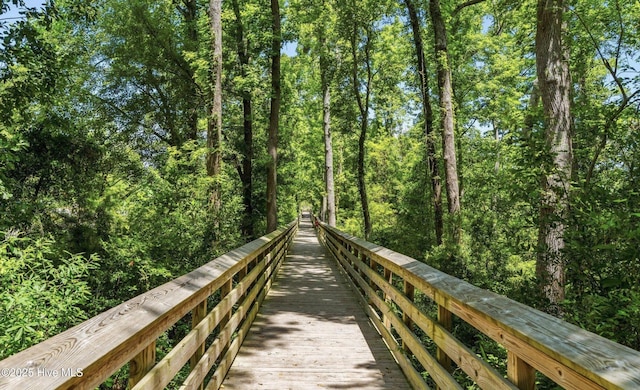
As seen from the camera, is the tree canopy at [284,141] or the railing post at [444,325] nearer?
the railing post at [444,325]

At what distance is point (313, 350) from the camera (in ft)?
14.1

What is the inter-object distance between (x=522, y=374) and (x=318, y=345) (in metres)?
2.93

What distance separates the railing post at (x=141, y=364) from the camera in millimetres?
1929

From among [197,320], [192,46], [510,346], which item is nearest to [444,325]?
[510,346]

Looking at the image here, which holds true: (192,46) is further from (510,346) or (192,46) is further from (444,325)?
(510,346)

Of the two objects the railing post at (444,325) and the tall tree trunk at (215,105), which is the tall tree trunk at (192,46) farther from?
the railing post at (444,325)

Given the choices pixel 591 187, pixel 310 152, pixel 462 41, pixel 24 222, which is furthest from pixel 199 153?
pixel 310 152

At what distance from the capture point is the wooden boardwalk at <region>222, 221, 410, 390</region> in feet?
11.5

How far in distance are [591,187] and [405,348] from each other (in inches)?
88.8

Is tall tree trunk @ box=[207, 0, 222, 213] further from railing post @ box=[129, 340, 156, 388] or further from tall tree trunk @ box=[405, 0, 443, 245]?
railing post @ box=[129, 340, 156, 388]

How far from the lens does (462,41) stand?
1827 centimetres

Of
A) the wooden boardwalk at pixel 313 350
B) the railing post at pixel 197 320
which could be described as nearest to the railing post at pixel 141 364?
the railing post at pixel 197 320

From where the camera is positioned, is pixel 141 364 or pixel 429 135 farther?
pixel 429 135

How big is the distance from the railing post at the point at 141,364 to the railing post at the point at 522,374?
5.87ft
